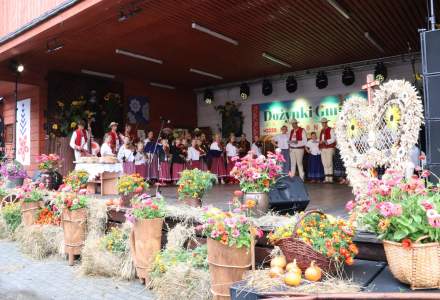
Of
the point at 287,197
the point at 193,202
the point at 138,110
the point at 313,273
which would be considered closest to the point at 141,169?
the point at 138,110

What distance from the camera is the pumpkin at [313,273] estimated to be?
2514 millimetres

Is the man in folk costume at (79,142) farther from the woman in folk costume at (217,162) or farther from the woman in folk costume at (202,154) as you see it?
the woman in folk costume at (217,162)

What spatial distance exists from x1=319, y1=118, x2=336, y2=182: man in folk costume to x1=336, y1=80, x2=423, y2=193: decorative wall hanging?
277 inches

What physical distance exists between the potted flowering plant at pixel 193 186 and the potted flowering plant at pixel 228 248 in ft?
5.33

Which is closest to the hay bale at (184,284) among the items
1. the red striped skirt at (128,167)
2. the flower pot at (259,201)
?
the flower pot at (259,201)

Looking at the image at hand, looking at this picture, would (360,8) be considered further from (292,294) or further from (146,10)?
(292,294)

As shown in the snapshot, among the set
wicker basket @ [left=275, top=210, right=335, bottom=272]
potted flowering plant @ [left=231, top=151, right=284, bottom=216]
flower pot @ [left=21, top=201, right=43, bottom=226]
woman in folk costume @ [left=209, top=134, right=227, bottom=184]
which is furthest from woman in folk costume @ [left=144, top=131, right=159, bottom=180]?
wicker basket @ [left=275, top=210, right=335, bottom=272]

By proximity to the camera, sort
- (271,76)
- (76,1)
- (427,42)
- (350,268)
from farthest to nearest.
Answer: (271,76) < (76,1) < (427,42) < (350,268)

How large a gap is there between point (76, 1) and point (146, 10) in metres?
1.41

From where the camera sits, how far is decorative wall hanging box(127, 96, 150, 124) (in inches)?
522

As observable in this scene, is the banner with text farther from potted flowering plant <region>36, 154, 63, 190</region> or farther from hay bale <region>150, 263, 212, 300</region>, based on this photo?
hay bale <region>150, 263, 212, 300</region>

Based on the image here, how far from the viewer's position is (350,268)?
294cm

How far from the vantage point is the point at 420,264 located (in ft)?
7.34

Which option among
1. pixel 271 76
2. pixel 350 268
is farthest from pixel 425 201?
pixel 271 76
